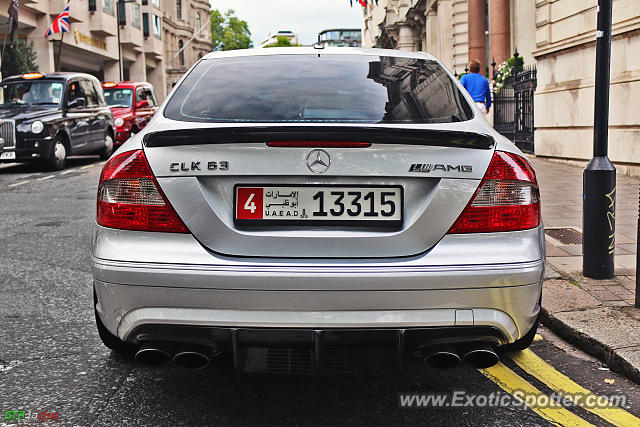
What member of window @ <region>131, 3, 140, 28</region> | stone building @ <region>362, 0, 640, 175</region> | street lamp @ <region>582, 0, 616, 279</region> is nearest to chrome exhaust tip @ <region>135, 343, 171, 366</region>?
street lamp @ <region>582, 0, 616, 279</region>

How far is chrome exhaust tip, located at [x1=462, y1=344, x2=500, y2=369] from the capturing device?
2.94 meters

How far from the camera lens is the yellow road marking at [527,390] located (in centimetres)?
311

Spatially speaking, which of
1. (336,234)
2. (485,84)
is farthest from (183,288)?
(485,84)

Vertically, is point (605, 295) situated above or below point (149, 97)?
below

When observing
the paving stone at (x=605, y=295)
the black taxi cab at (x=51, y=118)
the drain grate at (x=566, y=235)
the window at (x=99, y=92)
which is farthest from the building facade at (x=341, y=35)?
the paving stone at (x=605, y=295)

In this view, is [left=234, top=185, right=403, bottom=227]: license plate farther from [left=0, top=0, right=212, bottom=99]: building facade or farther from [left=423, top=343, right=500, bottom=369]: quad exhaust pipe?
[left=0, top=0, right=212, bottom=99]: building facade

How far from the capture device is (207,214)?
2.85 meters

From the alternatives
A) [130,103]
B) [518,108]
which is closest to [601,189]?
[518,108]

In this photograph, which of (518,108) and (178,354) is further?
(518,108)

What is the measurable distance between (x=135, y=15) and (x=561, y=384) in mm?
54198

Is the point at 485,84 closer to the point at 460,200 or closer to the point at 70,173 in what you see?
the point at 70,173

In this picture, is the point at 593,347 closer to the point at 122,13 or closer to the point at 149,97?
the point at 149,97

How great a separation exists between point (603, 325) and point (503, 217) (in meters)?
1.59

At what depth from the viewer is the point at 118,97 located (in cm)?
2216
